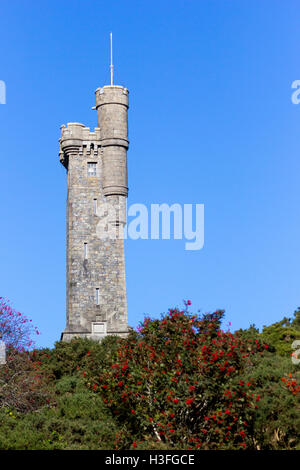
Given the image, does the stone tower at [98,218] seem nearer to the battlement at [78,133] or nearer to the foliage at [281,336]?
the battlement at [78,133]

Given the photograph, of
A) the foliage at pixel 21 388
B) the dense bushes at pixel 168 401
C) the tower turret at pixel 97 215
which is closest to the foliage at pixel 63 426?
the dense bushes at pixel 168 401

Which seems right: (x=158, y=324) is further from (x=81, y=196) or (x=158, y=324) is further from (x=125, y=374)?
(x=81, y=196)

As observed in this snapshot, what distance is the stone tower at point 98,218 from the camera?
58.7 meters

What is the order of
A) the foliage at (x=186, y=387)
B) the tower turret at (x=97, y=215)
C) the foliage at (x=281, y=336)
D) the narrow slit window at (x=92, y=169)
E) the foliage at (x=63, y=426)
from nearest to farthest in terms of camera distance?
the foliage at (x=186, y=387), the foliage at (x=63, y=426), the foliage at (x=281, y=336), the tower turret at (x=97, y=215), the narrow slit window at (x=92, y=169)

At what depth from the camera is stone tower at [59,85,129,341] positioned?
2311 inches

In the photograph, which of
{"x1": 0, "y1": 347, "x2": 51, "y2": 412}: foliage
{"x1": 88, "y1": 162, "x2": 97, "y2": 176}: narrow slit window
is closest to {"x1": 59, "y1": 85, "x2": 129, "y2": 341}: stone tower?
{"x1": 88, "y1": 162, "x2": 97, "y2": 176}: narrow slit window

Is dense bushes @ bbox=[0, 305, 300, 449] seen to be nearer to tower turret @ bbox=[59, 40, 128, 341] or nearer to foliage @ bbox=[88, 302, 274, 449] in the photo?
foliage @ bbox=[88, 302, 274, 449]

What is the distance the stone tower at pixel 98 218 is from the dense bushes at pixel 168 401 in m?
22.1

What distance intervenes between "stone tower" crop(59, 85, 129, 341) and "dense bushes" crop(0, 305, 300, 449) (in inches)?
869

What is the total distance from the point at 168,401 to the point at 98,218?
3267 cm

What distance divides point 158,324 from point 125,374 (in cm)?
215

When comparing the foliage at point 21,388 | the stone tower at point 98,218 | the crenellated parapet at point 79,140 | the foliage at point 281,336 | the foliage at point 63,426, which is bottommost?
the foliage at point 63,426

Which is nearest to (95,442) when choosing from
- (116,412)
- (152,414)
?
(116,412)
